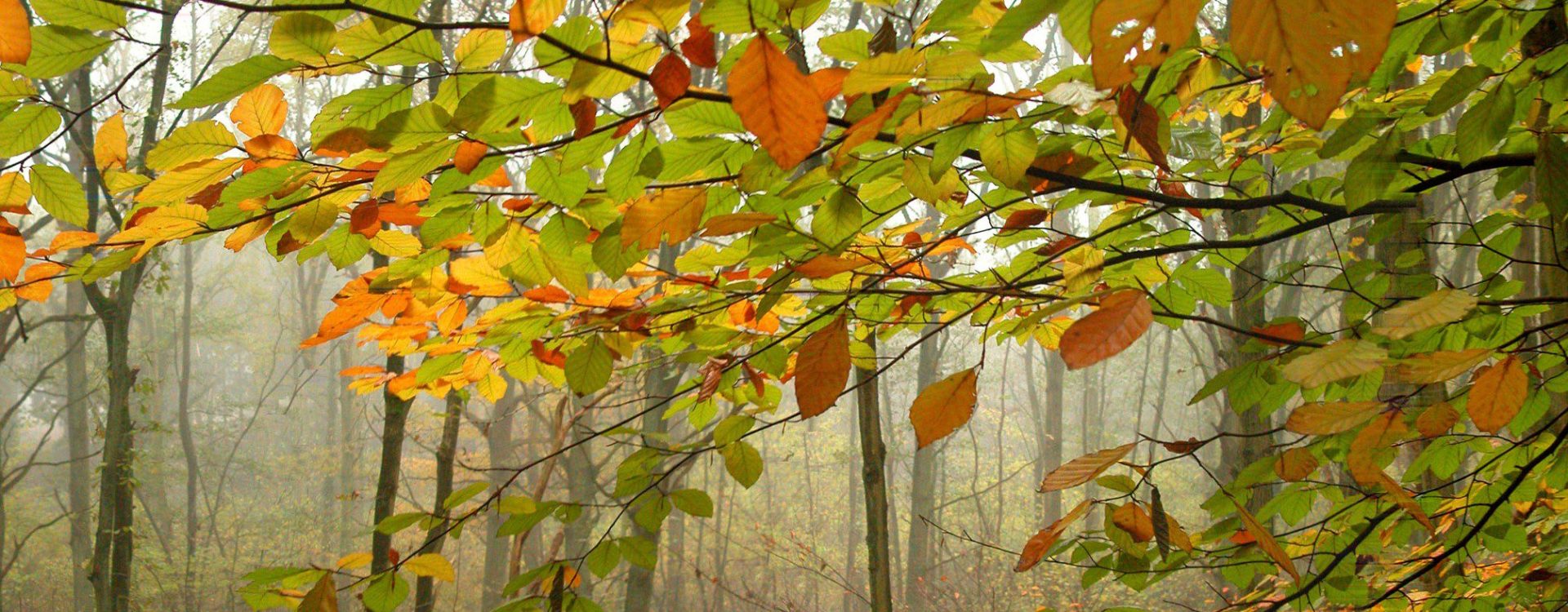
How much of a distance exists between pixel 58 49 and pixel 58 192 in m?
0.23

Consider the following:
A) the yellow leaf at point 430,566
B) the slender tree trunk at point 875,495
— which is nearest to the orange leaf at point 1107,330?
the yellow leaf at point 430,566

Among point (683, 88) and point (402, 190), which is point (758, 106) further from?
point (402, 190)

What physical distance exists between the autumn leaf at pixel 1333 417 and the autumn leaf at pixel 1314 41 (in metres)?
0.40

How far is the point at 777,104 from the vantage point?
46cm

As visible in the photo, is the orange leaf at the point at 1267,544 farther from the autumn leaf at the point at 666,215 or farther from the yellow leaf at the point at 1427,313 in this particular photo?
the autumn leaf at the point at 666,215

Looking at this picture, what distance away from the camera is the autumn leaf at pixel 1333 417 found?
0.64m

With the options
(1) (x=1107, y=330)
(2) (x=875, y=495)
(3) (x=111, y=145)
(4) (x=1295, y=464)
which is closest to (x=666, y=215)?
(1) (x=1107, y=330)

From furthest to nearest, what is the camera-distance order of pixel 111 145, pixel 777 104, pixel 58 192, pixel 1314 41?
pixel 111 145, pixel 58 192, pixel 777 104, pixel 1314 41

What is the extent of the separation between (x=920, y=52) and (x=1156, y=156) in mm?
177

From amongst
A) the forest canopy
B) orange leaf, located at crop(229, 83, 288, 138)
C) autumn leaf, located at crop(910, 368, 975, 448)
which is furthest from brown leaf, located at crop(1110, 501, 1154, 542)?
orange leaf, located at crop(229, 83, 288, 138)

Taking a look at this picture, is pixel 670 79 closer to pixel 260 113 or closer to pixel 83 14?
pixel 83 14

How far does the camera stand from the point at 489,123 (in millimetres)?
656

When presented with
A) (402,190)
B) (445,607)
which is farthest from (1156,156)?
(445,607)

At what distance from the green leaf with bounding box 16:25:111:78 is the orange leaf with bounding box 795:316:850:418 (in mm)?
565
